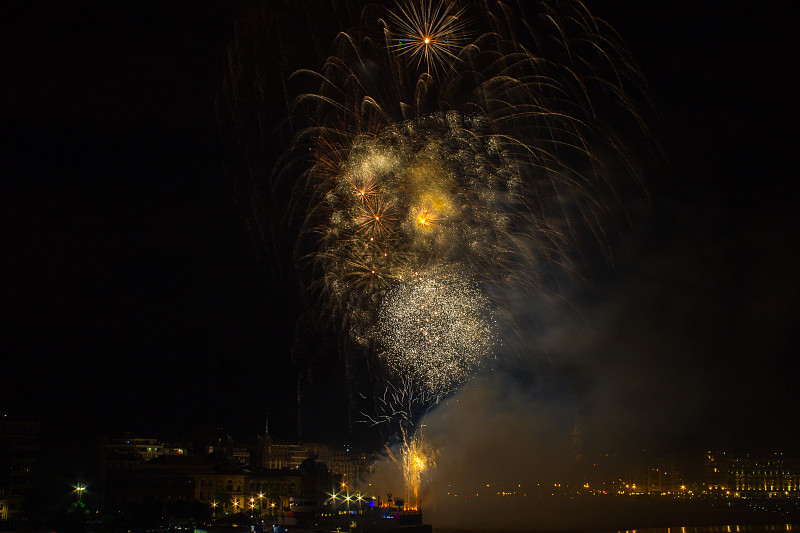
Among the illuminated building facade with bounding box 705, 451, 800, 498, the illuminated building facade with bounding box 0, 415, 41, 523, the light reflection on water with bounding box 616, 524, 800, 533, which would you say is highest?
the illuminated building facade with bounding box 0, 415, 41, 523

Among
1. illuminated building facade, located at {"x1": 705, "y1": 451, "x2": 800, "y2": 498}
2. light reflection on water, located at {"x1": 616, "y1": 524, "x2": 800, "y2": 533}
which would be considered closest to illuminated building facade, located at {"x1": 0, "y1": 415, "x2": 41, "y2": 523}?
light reflection on water, located at {"x1": 616, "y1": 524, "x2": 800, "y2": 533}

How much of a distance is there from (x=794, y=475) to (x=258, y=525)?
11153 centimetres

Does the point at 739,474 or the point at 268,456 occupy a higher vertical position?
the point at 268,456

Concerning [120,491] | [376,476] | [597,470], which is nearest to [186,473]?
[120,491]

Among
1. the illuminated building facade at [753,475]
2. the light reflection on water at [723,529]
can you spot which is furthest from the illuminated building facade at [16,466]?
the illuminated building facade at [753,475]

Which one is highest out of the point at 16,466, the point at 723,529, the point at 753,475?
the point at 16,466

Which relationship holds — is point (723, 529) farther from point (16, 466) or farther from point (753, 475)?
point (753, 475)

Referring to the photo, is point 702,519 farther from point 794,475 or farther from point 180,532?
point 794,475

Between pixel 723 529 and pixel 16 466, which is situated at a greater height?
pixel 16 466

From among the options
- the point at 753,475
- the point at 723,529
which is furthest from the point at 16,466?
the point at 753,475

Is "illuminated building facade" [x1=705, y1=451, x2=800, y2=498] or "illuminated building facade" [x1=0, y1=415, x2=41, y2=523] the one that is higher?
"illuminated building facade" [x1=0, y1=415, x2=41, y2=523]

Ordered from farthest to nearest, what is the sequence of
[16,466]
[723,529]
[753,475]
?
1. [753,475]
2. [723,529]
3. [16,466]

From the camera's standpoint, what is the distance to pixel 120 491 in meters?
52.2

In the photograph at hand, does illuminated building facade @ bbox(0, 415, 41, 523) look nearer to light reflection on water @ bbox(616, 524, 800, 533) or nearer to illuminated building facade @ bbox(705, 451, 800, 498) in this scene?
→ light reflection on water @ bbox(616, 524, 800, 533)
